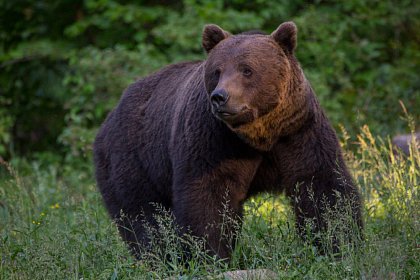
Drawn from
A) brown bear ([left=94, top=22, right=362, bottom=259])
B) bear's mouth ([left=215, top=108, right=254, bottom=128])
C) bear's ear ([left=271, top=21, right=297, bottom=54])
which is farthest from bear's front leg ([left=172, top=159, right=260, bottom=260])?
bear's ear ([left=271, top=21, right=297, bottom=54])

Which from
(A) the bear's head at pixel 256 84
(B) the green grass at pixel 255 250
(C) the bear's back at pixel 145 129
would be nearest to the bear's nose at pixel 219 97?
(A) the bear's head at pixel 256 84

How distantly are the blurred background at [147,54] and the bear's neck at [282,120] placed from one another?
217 inches

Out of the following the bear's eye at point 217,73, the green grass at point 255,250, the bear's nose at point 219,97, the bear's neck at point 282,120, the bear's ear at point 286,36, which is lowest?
the green grass at point 255,250

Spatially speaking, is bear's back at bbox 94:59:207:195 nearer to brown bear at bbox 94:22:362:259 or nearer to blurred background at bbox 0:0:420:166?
brown bear at bbox 94:22:362:259

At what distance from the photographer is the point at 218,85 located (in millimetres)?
5219

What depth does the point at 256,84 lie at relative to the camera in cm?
533

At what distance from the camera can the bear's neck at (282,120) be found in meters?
5.45

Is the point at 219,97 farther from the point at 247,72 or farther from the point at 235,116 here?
the point at 247,72

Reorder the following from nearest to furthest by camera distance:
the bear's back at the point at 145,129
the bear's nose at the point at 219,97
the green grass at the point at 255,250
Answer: the green grass at the point at 255,250, the bear's nose at the point at 219,97, the bear's back at the point at 145,129

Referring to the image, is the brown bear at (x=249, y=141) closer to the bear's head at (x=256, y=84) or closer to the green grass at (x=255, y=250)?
the bear's head at (x=256, y=84)

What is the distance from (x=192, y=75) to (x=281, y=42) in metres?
0.86

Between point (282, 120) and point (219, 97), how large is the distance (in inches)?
24.2

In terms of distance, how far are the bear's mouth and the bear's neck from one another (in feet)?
0.20

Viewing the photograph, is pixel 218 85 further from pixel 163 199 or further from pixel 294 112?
pixel 163 199
